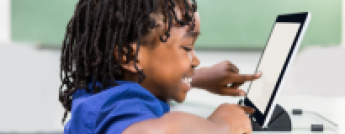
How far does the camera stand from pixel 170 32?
0.47m

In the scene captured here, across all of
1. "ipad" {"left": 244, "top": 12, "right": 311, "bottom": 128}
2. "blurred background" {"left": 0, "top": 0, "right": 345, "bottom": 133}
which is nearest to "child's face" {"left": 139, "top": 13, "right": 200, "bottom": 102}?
"ipad" {"left": 244, "top": 12, "right": 311, "bottom": 128}

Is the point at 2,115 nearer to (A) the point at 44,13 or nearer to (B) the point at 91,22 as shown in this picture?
(A) the point at 44,13

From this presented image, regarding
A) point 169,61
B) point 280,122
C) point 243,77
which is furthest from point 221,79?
point 169,61

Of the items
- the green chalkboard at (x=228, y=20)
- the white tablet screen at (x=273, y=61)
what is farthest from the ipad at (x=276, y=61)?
the green chalkboard at (x=228, y=20)

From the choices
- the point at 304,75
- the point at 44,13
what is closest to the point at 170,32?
the point at 44,13

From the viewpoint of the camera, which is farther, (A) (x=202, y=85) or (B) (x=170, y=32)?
A: (A) (x=202, y=85)

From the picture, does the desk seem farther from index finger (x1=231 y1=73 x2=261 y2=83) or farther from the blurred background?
the blurred background

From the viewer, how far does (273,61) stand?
0.60 meters

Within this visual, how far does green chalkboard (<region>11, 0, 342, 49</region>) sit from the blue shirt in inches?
49.3

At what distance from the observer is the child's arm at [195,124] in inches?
13.8

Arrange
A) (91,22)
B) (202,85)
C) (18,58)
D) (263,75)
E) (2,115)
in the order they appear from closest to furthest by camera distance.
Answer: (91,22), (263,75), (202,85), (2,115), (18,58)

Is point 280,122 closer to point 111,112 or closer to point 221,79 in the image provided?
point 221,79

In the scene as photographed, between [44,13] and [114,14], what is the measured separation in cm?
129

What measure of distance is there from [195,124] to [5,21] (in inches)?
60.0
